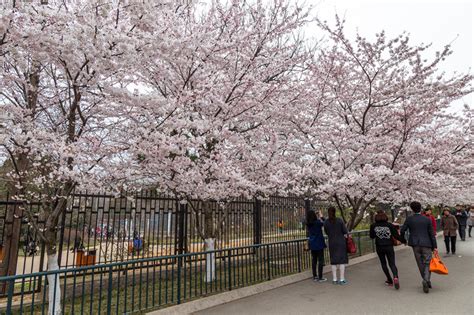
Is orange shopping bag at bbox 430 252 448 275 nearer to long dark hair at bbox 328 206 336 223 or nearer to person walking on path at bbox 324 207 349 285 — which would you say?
person walking on path at bbox 324 207 349 285

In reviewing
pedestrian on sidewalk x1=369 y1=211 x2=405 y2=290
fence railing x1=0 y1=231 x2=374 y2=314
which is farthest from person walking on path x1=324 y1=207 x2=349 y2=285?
fence railing x1=0 y1=231 x2=374 y2=314

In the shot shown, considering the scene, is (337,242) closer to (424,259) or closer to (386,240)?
(386,240)

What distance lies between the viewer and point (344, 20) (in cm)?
965

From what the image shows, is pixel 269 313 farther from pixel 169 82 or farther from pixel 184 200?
pixel 169 82

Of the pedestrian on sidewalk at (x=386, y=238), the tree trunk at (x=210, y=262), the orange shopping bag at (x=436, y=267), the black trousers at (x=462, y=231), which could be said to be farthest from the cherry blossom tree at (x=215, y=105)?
the black trousers at (x=462, y=231)

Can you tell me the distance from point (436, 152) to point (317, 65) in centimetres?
444

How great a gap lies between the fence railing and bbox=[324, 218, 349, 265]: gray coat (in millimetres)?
1067

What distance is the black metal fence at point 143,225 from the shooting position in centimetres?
773

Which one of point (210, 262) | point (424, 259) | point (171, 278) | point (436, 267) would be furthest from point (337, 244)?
point (171, 278)

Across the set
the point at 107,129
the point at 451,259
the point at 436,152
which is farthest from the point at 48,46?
the point at 451,259

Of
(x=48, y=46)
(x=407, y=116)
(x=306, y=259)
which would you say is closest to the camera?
(x=48, y=46)

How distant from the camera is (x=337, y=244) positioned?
332 inches

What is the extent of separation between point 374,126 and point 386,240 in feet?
12.4

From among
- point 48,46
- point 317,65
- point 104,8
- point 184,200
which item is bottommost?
point 184,200
